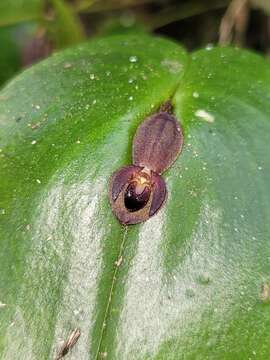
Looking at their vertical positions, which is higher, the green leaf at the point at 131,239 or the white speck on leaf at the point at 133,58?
the white speck on leaf at the point at 133,58

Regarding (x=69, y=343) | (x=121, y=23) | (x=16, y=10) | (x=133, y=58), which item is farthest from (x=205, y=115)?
(x=121, y=23)

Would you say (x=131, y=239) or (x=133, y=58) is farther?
(x=133, y=58)

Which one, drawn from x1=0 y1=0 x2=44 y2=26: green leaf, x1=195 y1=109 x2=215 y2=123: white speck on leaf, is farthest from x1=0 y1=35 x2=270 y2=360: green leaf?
x1=0 y1=0 x2=44 y2=26: green leaf

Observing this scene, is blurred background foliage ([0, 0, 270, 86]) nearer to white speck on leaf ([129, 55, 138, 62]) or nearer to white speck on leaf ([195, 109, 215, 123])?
white speck on leaf ([129, 55, 138, 62])

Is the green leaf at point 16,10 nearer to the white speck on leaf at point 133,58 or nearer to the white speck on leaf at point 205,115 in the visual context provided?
the white speck on leaf at point 133,58

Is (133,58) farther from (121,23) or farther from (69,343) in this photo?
(121,23)

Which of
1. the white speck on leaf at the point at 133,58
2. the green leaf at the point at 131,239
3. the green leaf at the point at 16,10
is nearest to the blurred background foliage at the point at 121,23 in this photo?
the green leaf at the point at 16,10

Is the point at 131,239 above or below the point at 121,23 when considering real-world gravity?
above
